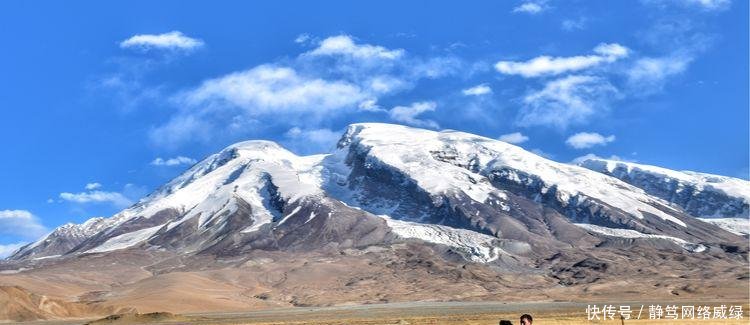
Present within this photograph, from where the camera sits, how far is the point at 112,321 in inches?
5162

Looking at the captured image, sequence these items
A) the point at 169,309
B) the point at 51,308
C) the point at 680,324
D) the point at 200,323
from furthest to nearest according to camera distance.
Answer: the point at 169,309 < the point at 51,308 < the point at 200,323 < the point at 680,324

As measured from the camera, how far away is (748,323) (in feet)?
207

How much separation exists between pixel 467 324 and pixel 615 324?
64.6 feet

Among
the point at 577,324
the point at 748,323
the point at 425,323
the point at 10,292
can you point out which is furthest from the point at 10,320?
the point at 748,323

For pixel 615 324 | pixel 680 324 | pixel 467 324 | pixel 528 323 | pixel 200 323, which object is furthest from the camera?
pixel 200 323

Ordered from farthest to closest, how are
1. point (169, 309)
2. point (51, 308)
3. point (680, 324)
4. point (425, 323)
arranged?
point (169, 309), point (51, 308), point (425, 323), point (680, 324)

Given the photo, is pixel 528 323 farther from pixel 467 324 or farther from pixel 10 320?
pixel 10 320

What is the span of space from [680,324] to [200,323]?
85709 mm

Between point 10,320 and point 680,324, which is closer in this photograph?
point 680,324

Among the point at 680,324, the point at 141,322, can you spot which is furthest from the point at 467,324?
the point at 141,322

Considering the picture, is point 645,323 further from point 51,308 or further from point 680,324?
point 51,308

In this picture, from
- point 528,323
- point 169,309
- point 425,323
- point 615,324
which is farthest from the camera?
point 169,309

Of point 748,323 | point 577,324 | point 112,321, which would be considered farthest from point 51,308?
point 748,323

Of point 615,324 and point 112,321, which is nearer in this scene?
point 615,324
